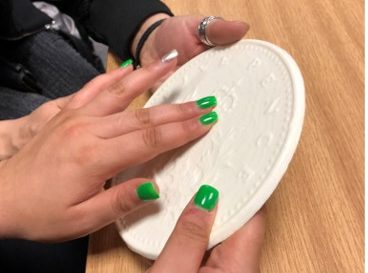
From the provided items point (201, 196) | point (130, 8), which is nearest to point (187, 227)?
point (201, 196)

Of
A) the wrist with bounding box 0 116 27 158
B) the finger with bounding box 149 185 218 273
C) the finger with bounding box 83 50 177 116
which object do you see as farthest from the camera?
the wrist with bounding box 0 116 27 158

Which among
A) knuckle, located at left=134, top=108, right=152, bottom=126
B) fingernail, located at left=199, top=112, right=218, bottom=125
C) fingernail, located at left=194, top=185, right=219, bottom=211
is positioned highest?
knuckle, located at left=134, top=108, right=152, bottom=126

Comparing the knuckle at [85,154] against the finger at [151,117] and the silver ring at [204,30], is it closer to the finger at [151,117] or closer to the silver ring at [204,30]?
the finger at [151,117]

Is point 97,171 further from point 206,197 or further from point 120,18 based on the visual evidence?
point 120,18

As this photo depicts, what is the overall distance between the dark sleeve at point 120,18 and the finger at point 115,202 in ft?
1.07

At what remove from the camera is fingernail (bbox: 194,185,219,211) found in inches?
13.5

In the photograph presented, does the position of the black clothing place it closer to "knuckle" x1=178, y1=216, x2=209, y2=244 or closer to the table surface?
the table surface

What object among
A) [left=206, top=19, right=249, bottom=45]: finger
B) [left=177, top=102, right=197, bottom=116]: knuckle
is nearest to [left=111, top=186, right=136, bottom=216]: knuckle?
[left=177, top=102, right=197, bottom=116]: knuckle

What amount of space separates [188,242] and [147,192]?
0.07m

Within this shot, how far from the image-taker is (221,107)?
16.0 inches

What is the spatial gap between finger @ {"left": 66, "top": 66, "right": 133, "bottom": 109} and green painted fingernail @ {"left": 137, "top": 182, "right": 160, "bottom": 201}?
0.55 feet

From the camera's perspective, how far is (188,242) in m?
0.33

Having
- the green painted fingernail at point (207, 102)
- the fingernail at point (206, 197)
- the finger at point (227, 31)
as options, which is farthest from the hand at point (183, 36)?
the fingernail at point (206, 197)

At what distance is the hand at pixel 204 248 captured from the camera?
1.09 ft
